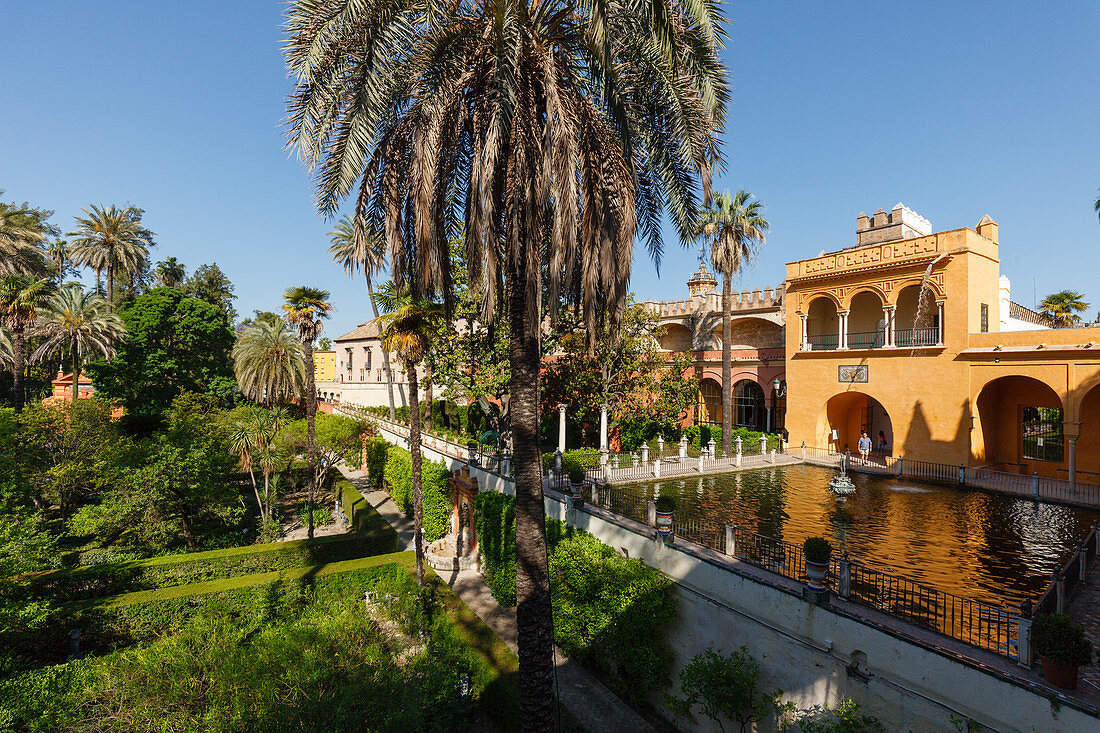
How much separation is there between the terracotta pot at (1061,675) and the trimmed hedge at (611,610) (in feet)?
19.6

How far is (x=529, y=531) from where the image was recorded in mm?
8688

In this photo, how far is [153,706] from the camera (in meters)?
7.45

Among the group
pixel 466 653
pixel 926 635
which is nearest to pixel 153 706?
pixel 466 653

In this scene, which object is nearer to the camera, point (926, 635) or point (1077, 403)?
point (926, 635)

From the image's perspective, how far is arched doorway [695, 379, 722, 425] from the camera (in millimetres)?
35594

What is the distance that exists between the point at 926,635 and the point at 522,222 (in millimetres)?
8802

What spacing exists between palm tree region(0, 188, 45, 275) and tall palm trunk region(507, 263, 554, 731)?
39961mm

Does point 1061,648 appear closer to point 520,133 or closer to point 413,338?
point 520,133

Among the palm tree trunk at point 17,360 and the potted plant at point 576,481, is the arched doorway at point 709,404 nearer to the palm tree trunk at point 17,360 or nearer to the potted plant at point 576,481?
the potted plant at point 576,481

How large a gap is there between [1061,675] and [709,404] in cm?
3069

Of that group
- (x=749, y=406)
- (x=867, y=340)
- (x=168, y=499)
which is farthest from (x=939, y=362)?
(x=168, y=499)

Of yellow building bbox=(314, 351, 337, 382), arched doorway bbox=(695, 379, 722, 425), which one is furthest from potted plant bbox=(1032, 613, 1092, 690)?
yellow building bbox=(314, 351, 337, 382)

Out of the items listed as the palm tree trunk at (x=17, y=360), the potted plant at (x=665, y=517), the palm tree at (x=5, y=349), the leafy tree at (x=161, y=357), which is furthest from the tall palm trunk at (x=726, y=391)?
the palm tree at (x=5, y=349)

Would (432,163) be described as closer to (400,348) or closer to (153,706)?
(153,706)
